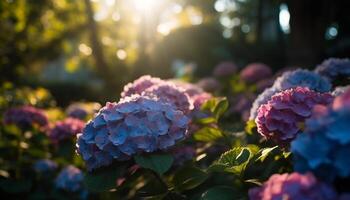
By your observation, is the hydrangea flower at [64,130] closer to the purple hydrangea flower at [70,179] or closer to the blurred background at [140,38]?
the purple hydrangea flower at [70,179]

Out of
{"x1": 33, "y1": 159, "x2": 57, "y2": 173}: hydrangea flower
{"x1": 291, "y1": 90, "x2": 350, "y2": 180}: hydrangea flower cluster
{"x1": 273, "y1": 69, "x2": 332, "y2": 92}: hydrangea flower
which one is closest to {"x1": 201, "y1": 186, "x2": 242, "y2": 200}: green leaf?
{"x1": 291, "y1": 90, "x2": 350, "y2": 180}: hydrangea flower cluster

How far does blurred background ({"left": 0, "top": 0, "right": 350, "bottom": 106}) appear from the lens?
658 cm

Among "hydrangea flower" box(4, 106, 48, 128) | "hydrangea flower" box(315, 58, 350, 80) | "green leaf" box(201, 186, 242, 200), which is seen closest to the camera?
"green leaf" box(201, 186, 242, 200)

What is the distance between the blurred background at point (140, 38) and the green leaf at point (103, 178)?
3.03 m

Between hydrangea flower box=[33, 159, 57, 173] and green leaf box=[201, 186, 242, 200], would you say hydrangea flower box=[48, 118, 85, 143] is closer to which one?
hydrangea flower box=[33, 159, 57, 173]

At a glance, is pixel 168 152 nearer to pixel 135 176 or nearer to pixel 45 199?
pixel 135 176

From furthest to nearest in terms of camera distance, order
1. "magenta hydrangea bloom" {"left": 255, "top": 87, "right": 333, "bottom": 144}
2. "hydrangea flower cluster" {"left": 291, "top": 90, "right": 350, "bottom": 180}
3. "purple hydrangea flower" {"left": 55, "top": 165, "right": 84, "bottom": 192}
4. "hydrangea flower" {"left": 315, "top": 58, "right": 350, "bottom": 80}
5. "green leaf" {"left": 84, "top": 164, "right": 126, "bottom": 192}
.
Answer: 1. "purple hydrangea flower" {"left": 55, "top": 165, "right": 84, "bottom": 192}
2. "hydrangea flower" {"left": 315, "top": 58, "right": 350, "bottom": 80}
3. "green leaf" {"left": 84, "top": 164, "right": 126, "bottom": 192}
4. "magenta hydrangea bloom" {"left": 255, "top": 87, "right": 333, "bottom": 144}
5. "hydrangea flower cluster" {"left": 291, "top": 90, "right": 350, "bottom": 180}

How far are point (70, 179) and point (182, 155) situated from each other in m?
1.46

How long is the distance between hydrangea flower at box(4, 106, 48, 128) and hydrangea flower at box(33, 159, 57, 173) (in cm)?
29

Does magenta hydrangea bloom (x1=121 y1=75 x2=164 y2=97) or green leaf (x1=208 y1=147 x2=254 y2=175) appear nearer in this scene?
green leaf (x1=208 y1=147 x2=254 y2=175)

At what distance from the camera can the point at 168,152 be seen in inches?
88.4

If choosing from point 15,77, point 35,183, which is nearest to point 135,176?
point 35,183

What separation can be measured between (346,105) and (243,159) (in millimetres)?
692

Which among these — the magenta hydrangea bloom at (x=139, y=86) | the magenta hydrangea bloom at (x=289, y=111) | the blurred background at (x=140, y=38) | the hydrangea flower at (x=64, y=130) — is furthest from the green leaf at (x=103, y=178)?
the blurred background at (x=140, y=38)
